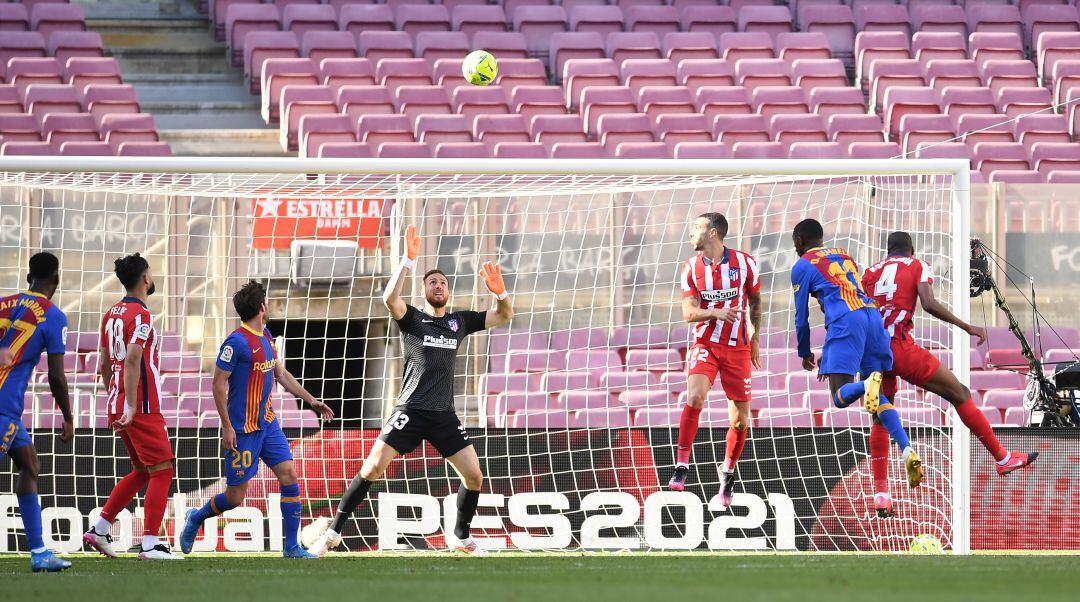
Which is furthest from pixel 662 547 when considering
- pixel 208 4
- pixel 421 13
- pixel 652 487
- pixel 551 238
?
pixel 208 4

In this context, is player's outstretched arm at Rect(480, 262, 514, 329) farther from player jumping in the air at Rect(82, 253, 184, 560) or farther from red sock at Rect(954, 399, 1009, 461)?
red sock at Rect(954, 399, 1009, 461)

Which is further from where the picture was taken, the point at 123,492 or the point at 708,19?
the point at 708,19

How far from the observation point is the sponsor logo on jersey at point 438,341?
8562mm

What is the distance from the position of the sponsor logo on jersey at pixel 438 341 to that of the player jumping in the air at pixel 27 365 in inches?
85.0

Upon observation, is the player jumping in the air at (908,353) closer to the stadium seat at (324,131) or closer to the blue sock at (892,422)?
the blue sock at (892,422)

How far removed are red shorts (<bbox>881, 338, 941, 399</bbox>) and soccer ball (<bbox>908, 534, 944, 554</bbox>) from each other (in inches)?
58.1

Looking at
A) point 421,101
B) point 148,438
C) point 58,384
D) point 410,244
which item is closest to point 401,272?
point 410,244

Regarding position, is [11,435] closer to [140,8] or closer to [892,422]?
[892,422]

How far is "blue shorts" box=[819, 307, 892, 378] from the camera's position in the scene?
8266 mm

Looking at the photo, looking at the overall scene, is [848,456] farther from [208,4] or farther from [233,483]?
[208,4]

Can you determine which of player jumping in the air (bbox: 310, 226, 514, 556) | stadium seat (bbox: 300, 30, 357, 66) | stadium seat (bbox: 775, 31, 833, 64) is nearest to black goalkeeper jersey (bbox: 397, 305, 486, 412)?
player jumping in the air (bbox: 310, 226, 514, 556)

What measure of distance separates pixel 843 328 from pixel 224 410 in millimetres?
3640

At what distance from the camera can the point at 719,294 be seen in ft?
28.2

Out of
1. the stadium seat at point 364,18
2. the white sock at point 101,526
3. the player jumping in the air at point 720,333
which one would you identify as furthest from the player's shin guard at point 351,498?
the stadium seat at point 364,18
